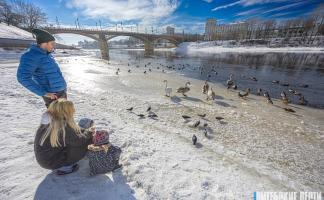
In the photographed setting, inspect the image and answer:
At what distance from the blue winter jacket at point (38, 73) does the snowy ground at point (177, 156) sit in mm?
1537

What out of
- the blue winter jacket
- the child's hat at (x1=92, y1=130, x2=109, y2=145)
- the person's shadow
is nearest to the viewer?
the person's shadow

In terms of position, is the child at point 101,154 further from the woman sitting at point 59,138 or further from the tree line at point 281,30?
the tree line at point 281,30

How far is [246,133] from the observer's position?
251 inches

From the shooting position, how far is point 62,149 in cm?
289

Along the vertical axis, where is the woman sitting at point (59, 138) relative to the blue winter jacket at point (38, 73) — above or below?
below

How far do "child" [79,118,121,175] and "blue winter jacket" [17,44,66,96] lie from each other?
164 centimetres

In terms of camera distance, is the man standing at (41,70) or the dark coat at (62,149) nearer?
the dark coat at (62,149)

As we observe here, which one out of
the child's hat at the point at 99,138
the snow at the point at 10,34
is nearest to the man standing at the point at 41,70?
the child's hat at the point at 99,138

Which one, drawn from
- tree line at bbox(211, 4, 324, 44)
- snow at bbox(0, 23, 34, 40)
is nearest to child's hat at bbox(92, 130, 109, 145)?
snow at bbox(0, 23, 34, 40)

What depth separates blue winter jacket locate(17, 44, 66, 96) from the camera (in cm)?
318

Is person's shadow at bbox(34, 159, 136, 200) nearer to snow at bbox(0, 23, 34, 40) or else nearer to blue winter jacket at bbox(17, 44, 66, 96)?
blue winter jacket at bbox(17, 44, 66, 96)

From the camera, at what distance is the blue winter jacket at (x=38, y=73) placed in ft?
10.4

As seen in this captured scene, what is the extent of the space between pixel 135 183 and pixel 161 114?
4.88 metres

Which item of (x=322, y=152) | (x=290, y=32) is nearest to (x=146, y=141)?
(x=322, y=152)
